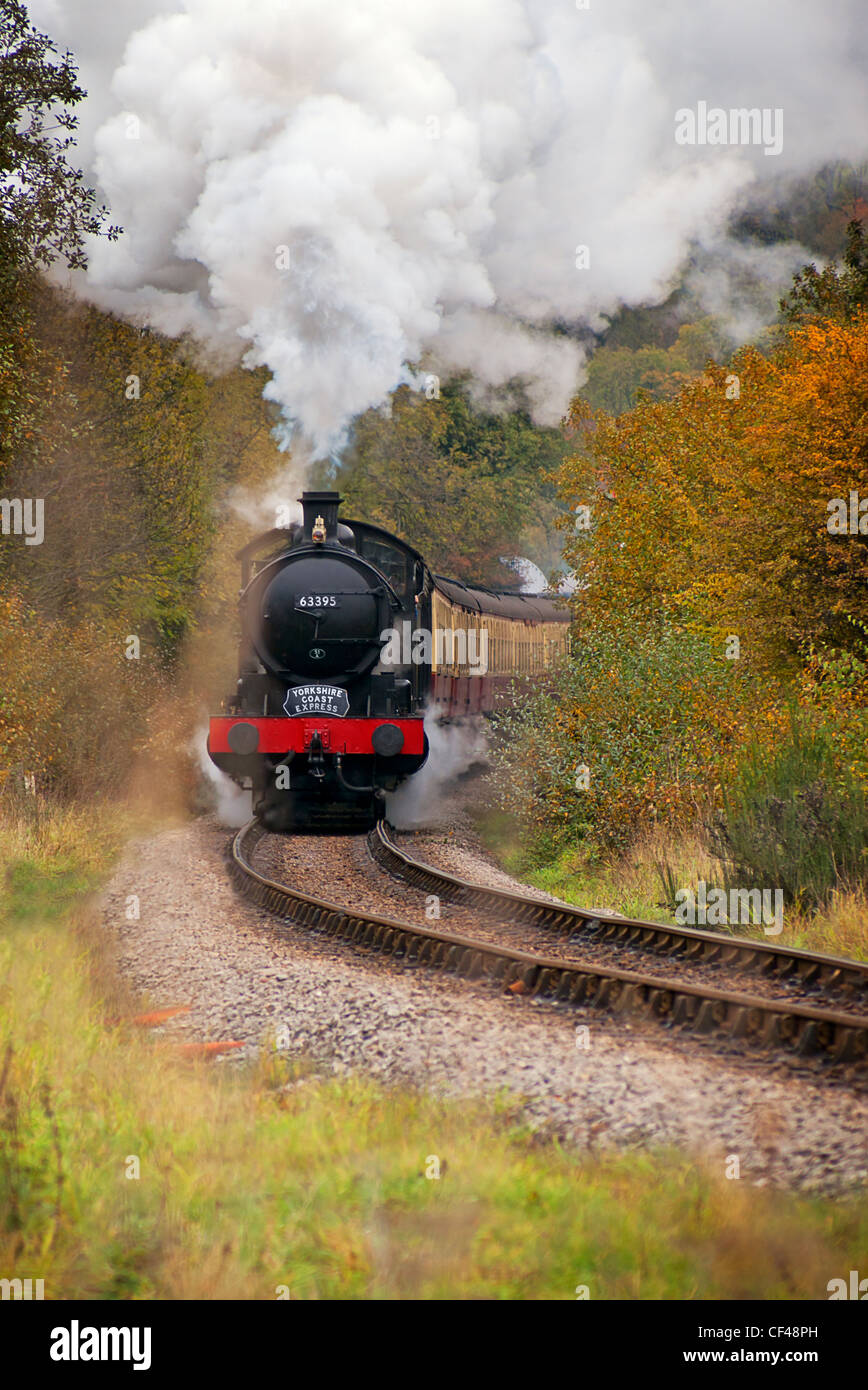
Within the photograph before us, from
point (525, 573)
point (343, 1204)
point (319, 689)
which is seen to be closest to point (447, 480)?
point (525, 573)

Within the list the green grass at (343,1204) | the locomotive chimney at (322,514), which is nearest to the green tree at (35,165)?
the locomotive chimney at (322,514)

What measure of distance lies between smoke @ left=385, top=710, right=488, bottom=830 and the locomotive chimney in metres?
3.04

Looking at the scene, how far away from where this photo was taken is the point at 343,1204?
3906 mm

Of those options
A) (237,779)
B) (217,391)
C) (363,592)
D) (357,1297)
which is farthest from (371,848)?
(217,391)

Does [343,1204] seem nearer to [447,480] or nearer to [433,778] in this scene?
[433,778]

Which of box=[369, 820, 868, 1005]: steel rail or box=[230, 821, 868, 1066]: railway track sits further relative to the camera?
box=[369, 820, 868, 1005]: steel rail

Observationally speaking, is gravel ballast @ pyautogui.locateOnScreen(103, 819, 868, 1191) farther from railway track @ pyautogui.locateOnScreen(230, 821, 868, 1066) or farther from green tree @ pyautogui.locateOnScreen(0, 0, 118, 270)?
green tree @ pyautogui.locateOnScreen(0, 0, 118, 270)

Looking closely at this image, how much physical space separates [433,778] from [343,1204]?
41.9ft

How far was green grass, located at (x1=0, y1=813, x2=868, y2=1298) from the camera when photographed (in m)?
3.45

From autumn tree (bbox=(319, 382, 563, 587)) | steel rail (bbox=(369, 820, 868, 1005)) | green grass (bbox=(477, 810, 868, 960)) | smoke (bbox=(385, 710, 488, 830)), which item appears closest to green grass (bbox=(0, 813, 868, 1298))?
steel rail (bbox=(369, 820, 868, 1005))

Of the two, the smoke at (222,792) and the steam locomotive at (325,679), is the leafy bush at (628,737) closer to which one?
the steam locomotive at (325,679)

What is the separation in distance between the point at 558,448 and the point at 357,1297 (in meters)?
54.6

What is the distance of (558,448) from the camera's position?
56000 mm

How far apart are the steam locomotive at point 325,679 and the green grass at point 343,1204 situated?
7.30 m
